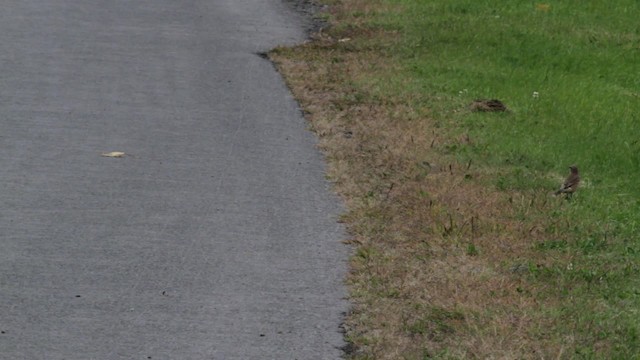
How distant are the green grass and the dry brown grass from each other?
0.22 metres

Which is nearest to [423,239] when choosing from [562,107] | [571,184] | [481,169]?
[571,184]

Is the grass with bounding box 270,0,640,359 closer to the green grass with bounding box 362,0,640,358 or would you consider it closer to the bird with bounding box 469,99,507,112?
the green grass with bounding box 362,0,640,358

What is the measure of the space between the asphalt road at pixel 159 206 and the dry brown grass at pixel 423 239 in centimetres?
20

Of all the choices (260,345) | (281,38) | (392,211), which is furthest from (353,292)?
(281,38)

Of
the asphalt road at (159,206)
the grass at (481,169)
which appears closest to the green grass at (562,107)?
the grass at (481,169)

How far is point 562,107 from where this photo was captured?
13.1 meters

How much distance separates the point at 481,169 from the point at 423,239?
6.83ft

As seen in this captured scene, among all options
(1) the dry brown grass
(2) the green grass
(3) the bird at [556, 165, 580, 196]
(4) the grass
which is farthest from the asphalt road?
(3) the bird at [556, 165, 580, 196]

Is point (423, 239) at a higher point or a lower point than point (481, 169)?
higher

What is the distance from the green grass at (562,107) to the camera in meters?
7.64

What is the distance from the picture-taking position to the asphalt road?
22.9 feet

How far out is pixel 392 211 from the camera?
9164 mm

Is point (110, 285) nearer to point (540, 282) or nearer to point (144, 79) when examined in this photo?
point (540, 282)

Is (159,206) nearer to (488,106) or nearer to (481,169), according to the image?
(481,169)
